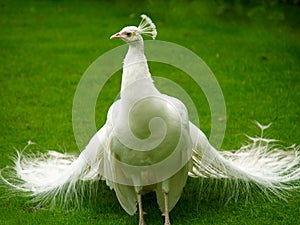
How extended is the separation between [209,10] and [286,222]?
7.52m

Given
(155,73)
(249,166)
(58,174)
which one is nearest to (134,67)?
(58,174)

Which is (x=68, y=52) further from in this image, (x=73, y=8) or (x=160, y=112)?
(x=160, y=112)

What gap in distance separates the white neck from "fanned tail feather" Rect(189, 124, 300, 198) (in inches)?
33.0

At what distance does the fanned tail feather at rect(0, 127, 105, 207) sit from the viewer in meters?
4.48

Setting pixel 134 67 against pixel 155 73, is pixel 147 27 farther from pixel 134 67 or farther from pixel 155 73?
pixel 155 73

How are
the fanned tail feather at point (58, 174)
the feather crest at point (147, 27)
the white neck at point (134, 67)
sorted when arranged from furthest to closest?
the fanned tail feather at point (58, 174)
the feather crest at point (147, 27)
the white neck at point (134, 67)

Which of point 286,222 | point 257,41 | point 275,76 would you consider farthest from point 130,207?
point 257,41

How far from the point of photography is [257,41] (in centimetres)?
939

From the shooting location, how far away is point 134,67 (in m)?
3.72

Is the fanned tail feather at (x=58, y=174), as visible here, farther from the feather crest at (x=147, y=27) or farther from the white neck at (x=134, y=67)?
the feather crest at (x=147, y=27)

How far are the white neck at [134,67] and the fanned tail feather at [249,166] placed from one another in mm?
838

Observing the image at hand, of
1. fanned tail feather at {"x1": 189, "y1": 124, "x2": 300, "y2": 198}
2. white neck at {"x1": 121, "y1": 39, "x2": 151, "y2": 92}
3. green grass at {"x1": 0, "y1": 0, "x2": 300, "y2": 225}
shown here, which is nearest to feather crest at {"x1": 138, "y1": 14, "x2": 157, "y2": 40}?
white neck at {"x1": 121, "y1": 39, "x2": 151, "y2": 92}

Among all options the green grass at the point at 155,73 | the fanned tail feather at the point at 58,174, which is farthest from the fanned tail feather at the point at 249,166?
the fanned tail feather at the point at 58,174

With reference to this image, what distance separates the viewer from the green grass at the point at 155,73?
4520 millimetres
